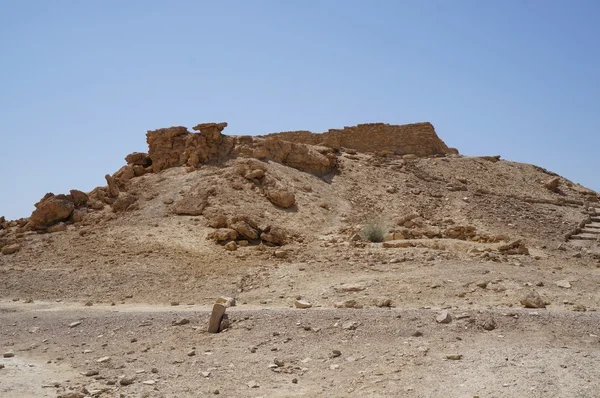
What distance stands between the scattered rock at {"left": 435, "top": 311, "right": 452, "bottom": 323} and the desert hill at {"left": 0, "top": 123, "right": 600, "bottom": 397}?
0.05 m

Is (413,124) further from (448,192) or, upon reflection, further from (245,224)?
(245,224)

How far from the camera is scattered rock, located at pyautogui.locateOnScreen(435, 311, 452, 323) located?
7750 millimetres

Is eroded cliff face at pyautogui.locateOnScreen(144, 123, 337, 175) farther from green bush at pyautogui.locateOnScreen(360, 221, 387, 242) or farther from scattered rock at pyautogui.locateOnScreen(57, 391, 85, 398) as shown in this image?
scattered rock at pyautogui.locateOnScreen(57, 391, 85, 398)

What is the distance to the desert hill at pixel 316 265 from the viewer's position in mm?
6953

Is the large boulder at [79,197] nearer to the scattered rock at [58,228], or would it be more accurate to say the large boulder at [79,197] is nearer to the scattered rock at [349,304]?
the scattered rock at [58,228]

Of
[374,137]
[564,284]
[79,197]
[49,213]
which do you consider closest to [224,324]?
[564,284]

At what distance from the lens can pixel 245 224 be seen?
48.6 feet

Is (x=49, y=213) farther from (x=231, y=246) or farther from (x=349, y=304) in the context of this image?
(x=349, y=304)

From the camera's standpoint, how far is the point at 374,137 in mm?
23078

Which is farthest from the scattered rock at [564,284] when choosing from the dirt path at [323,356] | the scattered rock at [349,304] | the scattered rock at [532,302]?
the scattered rock at [349,304]

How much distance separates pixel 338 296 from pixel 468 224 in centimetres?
770

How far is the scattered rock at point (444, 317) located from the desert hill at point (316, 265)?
5 cm

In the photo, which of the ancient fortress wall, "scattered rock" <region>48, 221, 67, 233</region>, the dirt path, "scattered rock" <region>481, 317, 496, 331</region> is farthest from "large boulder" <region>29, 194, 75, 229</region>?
"scattered rock" <region>481, 317, 496, 331</region>

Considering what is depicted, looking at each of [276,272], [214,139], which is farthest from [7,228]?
[276,272]
